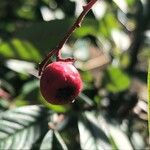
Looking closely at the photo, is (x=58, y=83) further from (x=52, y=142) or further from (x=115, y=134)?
(x=115, y=134)

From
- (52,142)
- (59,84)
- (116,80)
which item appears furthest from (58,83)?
(116,80)

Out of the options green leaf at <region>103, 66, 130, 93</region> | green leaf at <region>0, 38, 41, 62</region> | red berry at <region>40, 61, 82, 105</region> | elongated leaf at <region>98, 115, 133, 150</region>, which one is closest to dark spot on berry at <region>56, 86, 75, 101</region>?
red berry at <region>40, 61, 82, 105</region>

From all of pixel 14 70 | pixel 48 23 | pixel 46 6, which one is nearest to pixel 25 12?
pixel 46 6

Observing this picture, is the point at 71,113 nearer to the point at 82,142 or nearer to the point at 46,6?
the point at 82,142

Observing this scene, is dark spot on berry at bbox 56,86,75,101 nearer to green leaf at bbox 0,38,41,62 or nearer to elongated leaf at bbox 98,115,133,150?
elongated leaf at bbox 98,115,133,150

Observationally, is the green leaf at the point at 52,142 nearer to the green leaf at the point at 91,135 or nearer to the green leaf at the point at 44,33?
the green leaf at the point at 91,135

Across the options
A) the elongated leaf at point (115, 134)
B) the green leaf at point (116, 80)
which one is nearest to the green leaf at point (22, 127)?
the elongated leaf at point (115, 134)

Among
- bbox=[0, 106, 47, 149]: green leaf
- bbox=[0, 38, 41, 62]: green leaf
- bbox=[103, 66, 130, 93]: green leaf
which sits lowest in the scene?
bbox=[103, 66, 130, 93]: green leaf
